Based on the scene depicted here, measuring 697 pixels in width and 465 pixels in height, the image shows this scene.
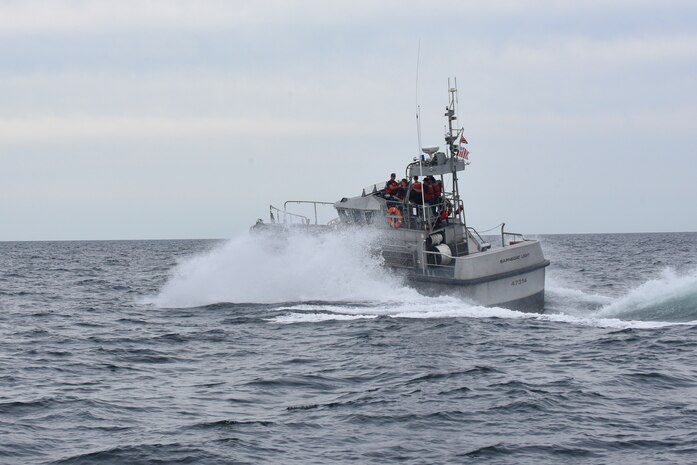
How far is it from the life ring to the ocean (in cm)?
108

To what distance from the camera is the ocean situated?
34.3 feet

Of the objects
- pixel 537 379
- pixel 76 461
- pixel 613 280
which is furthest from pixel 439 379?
pixel 613 280

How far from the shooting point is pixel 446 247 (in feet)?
75.5

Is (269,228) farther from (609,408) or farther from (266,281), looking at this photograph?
(609,408)

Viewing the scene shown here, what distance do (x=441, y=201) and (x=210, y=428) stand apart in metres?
14.5

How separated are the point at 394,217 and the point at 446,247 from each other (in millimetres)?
1867

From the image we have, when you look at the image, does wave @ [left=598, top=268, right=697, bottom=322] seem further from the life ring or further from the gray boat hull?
the life ring

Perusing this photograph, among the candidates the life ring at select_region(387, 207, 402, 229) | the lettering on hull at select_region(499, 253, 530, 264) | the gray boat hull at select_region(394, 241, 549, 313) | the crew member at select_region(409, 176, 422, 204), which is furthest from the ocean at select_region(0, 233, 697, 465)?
the crew member at select_region(409, 176, 422, 204)

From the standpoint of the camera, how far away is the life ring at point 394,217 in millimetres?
23969

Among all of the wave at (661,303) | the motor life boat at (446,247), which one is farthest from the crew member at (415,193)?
the wave at (661,303)

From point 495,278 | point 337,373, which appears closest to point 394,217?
point 495,278

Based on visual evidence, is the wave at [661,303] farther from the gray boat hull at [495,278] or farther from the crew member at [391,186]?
the crew member at [391,186]

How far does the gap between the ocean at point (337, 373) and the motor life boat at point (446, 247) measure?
0.56 metres

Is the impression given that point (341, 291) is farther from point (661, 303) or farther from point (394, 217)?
→ point (661, 303)
